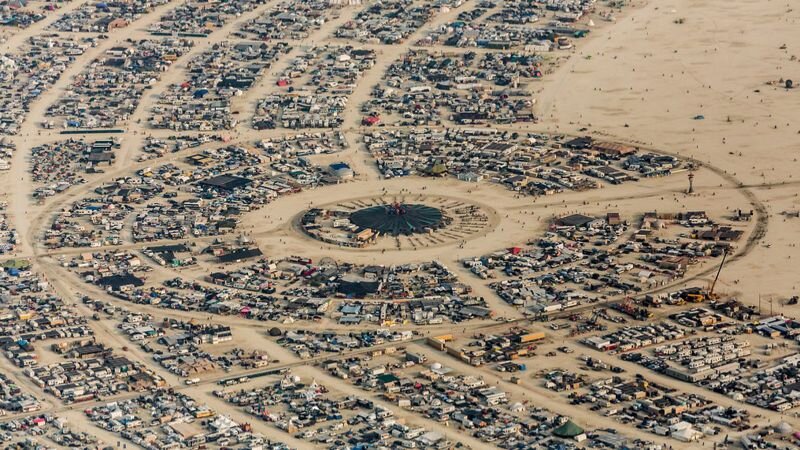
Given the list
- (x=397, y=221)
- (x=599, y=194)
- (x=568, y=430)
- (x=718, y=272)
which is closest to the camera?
(x=568, y=430)

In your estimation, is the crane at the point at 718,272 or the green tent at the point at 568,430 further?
the crane at the point at 718,272

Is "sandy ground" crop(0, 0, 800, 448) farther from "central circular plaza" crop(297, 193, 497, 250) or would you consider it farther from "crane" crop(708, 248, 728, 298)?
"central circular plaza" crop(297, 193, 497, 250)

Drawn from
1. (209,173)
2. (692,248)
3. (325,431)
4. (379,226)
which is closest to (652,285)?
(692,248)

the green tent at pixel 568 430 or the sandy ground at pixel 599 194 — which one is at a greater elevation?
the green tent at pixel 568 430

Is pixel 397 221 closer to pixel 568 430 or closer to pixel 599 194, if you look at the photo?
pixel 599 194

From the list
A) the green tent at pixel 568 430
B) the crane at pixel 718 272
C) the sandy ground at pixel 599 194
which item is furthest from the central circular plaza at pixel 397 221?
the green tent at pixel 568 430

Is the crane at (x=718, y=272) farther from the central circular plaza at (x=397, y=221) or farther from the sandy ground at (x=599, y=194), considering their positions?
the central circular plaza at (x=397, y=221)

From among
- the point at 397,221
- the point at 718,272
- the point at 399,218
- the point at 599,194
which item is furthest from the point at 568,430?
the point at 599,194
